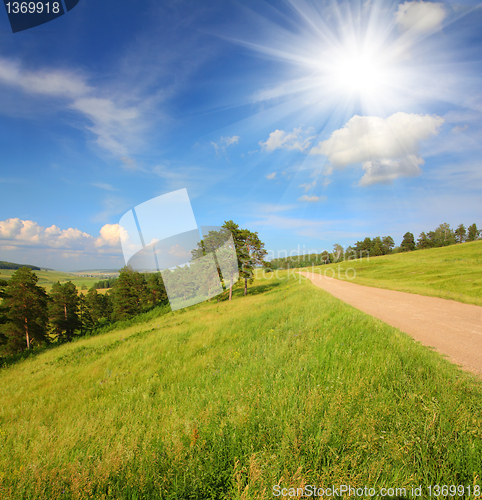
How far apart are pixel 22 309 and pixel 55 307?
39.9ft

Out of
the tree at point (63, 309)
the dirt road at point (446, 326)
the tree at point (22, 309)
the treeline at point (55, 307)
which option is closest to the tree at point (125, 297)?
the treeline at point (55, 307)

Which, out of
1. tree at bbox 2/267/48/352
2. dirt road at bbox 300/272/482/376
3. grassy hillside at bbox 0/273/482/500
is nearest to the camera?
grassy hillside at bbox 0/273/482/500

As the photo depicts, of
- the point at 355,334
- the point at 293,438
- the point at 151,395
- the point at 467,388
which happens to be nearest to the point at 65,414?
the point at 151,395

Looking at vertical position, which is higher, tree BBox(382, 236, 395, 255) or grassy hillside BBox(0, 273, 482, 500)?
tree BBox(382, 236, 395, 255)

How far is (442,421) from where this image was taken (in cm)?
291

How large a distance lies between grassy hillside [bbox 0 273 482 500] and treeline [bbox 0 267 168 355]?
2818 centimetres

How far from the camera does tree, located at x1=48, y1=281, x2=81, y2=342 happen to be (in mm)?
36188

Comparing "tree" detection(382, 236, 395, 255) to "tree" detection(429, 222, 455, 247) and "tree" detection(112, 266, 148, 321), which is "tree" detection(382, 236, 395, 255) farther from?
"tree" detection(112, 266, 148, 321)

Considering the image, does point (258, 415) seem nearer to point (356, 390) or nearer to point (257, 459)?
point (257, 459)

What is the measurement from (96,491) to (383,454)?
10.8 feet

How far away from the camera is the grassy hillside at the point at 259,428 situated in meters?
2.33

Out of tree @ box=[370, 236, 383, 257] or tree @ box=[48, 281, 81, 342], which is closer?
tree @ box=[48, 281, 81, 342]

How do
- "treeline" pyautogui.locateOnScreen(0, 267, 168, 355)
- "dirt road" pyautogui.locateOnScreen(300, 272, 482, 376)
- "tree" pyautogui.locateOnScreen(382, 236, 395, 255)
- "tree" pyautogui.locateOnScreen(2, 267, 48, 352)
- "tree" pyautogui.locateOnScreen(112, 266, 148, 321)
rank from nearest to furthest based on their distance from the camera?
"dirt road" pyautogui.locateOnScreen(300, 272, 482, 376) < "tree" pyautogui.locateOnScreen(2, 267, 48, 352) < "treeline" pyautogui.locateOnScreen(0, 267, 168, 355) < "tree" pyautogui.locateOnScreen(112, 266, 148, 321) < "tree" pyautogui.locateOnScreen(382, 236, 395, 255)

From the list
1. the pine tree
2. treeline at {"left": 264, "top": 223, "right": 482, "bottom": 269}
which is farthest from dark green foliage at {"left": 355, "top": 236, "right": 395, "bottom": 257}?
the pine tree
